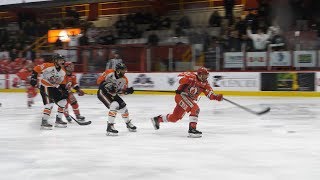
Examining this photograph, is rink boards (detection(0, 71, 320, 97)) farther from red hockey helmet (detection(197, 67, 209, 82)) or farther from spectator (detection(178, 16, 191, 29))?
red hockey helmet (detection(197, 67, 209, 82))

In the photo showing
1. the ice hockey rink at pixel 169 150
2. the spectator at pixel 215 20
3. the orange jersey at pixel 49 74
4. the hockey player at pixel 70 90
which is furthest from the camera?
the spectator at pixel 215 20

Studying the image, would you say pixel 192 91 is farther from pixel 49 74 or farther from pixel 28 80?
pixel 28 80

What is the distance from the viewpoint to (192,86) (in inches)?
271

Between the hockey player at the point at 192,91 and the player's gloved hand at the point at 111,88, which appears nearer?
the hockey player at the point at 192,91

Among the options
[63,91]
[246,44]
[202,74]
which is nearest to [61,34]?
[246,44]

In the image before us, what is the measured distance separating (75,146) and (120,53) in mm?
10405

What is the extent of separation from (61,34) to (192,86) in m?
17.8

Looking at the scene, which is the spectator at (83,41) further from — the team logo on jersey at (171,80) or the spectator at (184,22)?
the team logo on jersey at (171,80)

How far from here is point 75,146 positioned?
624 centimetres

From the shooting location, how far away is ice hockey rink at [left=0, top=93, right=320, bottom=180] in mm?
4520

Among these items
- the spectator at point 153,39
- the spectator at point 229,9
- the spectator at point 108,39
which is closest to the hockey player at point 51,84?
the spectator at point 153,39

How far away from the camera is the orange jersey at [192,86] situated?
6824 millimetres

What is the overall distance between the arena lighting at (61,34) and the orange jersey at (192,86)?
16.6m

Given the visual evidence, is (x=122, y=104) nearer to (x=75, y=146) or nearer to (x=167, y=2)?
(x=75, y=146)
